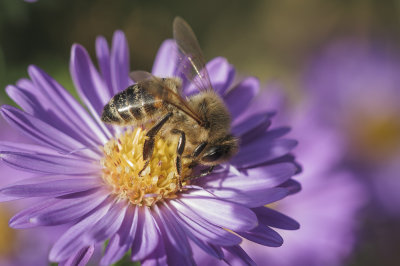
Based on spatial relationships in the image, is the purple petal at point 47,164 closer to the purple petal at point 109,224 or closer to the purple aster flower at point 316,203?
the purple petal at point 109,224

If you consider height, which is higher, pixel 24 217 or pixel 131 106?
pixel 131 106

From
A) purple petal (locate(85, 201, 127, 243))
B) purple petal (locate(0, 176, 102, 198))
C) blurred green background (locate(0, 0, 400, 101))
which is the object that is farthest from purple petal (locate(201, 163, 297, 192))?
blurred green background (locate(0, 0, 400, 101))

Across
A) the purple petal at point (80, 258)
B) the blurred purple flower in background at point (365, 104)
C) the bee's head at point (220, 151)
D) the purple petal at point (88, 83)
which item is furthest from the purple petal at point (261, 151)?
the blurred purple flower in background at point (365, 104)

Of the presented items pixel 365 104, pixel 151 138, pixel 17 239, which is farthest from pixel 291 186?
pixel 365 104

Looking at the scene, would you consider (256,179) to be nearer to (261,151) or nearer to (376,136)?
(261,151)

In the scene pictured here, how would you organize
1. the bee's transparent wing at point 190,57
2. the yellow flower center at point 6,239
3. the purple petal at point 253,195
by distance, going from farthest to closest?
the yellow flower center at point 6,239 < the bee's transparent wing at point 190,57 < the purple petal at point 253,195

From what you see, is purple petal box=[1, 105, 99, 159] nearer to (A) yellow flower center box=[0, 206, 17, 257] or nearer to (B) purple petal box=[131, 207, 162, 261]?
(B) purple petal box=[131, 207, 162, 261]

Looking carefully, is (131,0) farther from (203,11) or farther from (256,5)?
(256,5)

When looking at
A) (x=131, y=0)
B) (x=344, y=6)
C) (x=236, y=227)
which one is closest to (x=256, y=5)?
(x=344, y=6)
